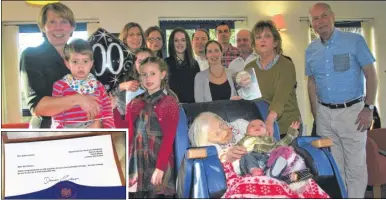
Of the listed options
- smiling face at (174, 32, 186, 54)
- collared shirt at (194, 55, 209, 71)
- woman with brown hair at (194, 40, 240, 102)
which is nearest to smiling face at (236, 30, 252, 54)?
woman with brown hair at (194, 40, 240, 102)

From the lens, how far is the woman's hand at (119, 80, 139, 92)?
246 centimetres

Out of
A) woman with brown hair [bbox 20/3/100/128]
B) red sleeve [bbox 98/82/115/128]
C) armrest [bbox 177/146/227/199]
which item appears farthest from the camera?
red sleeve [bbox 98/82/115/128]

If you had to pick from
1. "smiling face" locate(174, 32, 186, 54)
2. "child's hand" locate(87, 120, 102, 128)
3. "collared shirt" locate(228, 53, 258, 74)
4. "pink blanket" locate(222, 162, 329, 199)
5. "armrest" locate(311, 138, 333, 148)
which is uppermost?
"smiling face" locate(174, 32, 186, 54)

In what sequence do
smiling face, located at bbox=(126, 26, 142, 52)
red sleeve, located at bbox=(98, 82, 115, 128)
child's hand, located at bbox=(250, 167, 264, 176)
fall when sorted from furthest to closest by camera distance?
1. smiling face, located at bbox=(126, 26, 142, 52)
2. red sleeve, located at bbox=(98, 82, 115, 128)
3. child's hand, located at bbox=(250, 167, 264, 176)

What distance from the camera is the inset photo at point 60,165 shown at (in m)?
2.26

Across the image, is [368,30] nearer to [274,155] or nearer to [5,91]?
[274,155]

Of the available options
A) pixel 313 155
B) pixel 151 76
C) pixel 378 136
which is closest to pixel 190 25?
pixel 151 76

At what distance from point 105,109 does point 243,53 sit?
3.18ft

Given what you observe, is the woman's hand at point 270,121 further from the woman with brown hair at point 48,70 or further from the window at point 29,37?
the window at point 29,37

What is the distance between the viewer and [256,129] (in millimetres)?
2336

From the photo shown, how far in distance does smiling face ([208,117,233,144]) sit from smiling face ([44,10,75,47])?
3.27 feet

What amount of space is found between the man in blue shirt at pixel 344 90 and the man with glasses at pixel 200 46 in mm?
692

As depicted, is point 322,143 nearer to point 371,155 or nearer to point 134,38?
point 371,155
